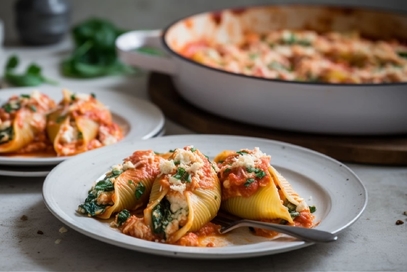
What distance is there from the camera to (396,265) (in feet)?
5.71

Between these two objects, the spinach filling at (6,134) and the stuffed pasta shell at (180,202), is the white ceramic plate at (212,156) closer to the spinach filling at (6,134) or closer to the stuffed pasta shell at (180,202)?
the stuffed pasta shell at (180,202)

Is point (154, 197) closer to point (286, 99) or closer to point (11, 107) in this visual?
point (286, 99)

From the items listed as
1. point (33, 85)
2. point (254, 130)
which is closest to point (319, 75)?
point (254, 130)

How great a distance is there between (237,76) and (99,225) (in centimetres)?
101

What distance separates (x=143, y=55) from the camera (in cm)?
298

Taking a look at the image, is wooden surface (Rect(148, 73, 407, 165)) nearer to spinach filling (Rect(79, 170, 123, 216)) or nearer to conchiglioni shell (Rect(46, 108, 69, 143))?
conchiglioni shell (Rect(46, 108, 69, 143))

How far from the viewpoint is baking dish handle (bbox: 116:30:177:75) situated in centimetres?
292

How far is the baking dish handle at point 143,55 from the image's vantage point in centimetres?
292

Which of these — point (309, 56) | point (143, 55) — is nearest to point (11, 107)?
point (143, 55)

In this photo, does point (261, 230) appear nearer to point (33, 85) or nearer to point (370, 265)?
point (370, 265)

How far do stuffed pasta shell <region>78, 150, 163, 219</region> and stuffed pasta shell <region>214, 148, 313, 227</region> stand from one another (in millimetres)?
226

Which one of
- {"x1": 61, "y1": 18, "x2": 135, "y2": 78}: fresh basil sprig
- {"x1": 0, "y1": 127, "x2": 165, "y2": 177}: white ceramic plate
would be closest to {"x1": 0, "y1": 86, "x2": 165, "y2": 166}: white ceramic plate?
{"x1": 0, "y1": 127, "x2": 165, "y2": 177}: white ceramic plate

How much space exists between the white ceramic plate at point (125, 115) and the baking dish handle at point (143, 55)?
22 centimetres

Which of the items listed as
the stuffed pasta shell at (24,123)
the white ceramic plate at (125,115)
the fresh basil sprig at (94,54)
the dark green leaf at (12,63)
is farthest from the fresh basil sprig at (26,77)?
the stuffed pasta shell at (24,123)
